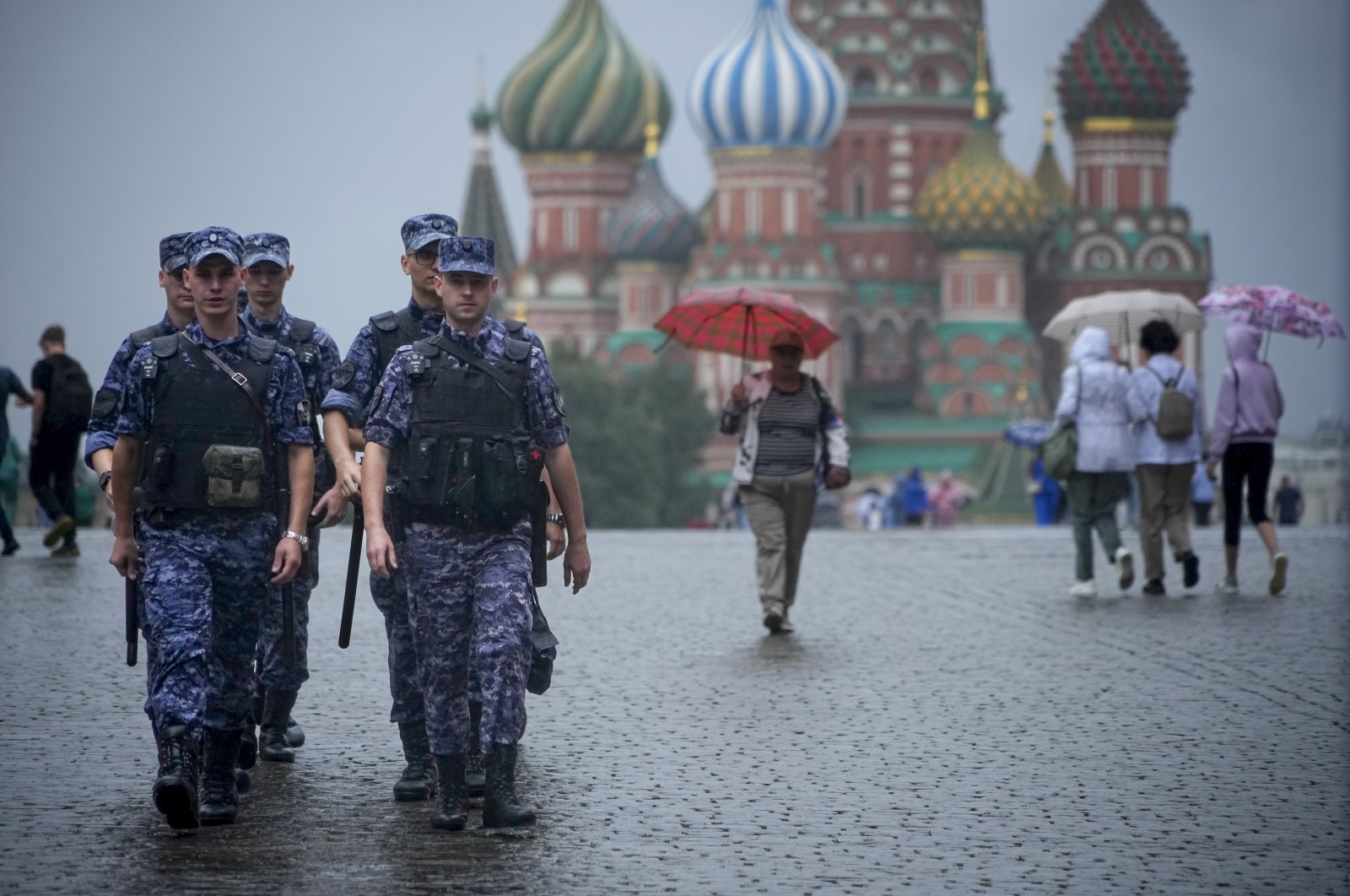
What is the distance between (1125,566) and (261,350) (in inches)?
266

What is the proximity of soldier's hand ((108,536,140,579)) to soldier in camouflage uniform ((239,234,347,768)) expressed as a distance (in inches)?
25.2

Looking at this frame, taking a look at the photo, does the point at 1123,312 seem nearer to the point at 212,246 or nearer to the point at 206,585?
the point at 212,246

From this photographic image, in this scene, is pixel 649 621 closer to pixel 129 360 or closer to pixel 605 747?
pixel 605 747

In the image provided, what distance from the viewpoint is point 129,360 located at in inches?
262

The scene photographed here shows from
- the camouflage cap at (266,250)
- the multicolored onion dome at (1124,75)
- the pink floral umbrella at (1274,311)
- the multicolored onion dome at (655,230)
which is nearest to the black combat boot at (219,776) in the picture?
the camouflage cap at (266,250)

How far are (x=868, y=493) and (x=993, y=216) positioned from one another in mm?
25504

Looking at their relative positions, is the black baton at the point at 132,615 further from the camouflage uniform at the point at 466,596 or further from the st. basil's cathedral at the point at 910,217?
the st. basil's cathedral at the point at 910,217

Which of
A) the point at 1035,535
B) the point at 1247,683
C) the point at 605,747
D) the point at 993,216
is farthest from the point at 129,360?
the point at 993,216

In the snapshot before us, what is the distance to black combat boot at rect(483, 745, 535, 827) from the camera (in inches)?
246

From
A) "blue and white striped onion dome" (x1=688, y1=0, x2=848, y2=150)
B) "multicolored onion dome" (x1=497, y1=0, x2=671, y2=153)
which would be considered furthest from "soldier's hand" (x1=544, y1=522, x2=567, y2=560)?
"multicolored onion dome" (x1=497, y1=0, x2=671, y2=153)

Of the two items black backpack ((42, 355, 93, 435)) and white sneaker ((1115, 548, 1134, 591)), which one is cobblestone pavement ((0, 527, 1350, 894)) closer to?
white sneaker ((1115, 548, 1134, 591))

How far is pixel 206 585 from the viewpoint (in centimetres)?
636

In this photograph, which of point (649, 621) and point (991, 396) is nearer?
point (649, 621)

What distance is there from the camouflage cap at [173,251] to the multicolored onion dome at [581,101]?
7150 cm
